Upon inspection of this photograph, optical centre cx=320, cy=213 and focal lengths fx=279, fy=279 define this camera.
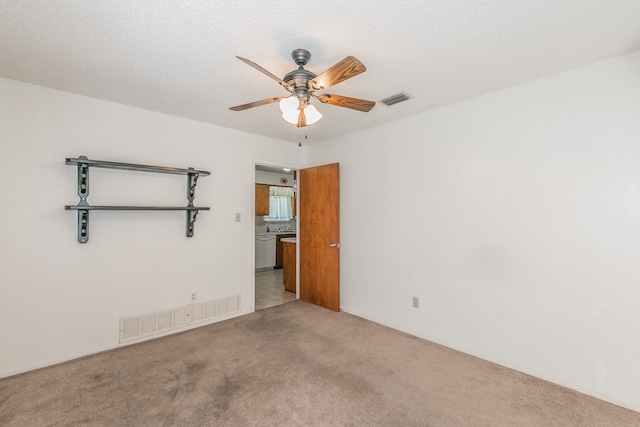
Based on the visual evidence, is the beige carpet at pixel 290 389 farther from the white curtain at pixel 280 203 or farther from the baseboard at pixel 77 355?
the white curtain at pixel 280 203

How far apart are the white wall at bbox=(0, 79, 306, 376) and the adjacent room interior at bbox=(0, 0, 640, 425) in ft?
0.06

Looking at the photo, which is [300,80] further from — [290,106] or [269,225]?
[269,225]

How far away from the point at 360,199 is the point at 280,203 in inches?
147

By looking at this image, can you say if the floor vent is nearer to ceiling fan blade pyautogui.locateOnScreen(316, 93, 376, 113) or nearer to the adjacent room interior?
the adjacent room interior

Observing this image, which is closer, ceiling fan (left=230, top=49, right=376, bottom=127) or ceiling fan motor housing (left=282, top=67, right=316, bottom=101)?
ceiling fan (left=230, top=49, right=376, bottom=127)

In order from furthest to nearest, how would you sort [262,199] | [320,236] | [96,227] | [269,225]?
1. [269,225]
2. [262,199]
3. [320,236]
4. [96,227]

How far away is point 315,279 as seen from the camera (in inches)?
167

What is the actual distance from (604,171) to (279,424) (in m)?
2.97

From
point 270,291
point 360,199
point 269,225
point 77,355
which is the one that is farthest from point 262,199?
point 77,355

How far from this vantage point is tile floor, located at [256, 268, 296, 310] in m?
4.34

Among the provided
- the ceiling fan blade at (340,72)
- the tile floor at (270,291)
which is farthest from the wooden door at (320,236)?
the ceiling fan blade at (340,72)

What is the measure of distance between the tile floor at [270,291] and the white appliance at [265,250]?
0.36 metres

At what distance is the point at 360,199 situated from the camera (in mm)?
3797

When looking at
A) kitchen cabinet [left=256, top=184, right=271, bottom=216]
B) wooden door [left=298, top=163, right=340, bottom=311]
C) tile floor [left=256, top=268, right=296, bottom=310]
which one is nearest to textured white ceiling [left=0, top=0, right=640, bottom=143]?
wooden door [left=298, top=163, right=340, bottom=311]
